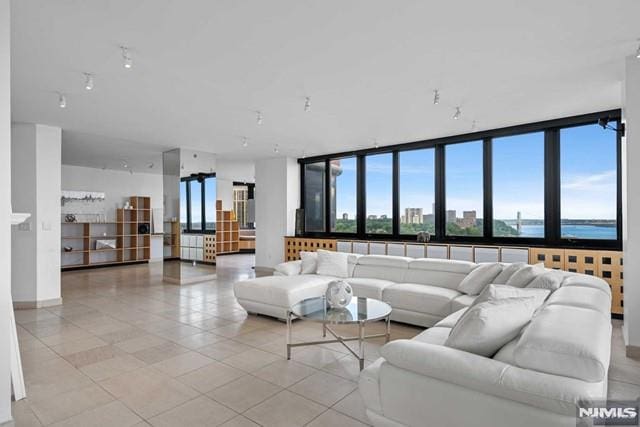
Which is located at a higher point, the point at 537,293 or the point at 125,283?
the point at 537,293

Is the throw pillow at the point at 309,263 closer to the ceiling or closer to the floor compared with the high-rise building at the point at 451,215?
closer to the floor

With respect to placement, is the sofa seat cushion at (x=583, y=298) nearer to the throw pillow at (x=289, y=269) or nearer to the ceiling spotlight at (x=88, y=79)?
the throw pillow at (x=289, y=269)

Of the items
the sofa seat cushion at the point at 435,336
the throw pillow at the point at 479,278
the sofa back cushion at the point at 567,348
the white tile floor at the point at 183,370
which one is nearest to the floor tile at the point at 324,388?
the white tile floor at the point at 183,370

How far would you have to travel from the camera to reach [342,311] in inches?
140

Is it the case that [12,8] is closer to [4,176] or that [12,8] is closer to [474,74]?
[4,176]

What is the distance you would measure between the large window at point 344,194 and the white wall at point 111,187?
5757mm

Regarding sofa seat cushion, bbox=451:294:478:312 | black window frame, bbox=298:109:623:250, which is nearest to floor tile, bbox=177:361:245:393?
A: sofa seat cushion, bbox=451:294:478:312

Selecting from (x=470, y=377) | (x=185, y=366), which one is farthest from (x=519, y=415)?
(x=185, y=366)

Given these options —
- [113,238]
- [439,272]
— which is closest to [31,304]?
[113,238]

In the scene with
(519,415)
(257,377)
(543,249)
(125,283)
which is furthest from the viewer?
(125,283)

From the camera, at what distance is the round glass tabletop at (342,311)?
3.25 m

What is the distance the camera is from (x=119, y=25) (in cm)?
268

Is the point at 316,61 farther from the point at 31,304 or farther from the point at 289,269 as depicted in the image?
the point at 31,304

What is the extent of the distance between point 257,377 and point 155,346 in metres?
1.44
